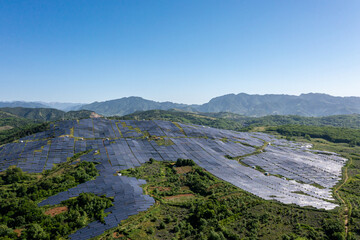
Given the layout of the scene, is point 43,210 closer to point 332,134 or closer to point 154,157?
point 154,157

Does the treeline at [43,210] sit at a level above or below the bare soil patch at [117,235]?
above

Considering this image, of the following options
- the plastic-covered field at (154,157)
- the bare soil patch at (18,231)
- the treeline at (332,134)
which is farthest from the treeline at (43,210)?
the treeline at (332,134)

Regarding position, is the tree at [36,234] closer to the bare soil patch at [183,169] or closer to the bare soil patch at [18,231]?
the bare soil patch at [18,231]

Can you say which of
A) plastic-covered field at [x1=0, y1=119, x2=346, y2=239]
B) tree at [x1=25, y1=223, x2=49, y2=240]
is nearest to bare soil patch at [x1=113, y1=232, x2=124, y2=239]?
plastic-covered field at [x1=0, y1=119, x2=346, y2=239]

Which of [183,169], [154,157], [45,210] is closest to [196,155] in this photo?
[183,169]

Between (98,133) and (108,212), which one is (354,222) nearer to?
(108,212)

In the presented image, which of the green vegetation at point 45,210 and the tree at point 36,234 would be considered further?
the green vegetation at point 45,210

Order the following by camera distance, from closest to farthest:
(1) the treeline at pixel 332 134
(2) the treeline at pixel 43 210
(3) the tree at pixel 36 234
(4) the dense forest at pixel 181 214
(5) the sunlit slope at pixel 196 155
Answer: (3) the tree at pixel 36 234 < (2) the treeline at pixel 43 210 < (4) the dense forest at pixel 181 214 < (5) the sunlit slope at pixel 196 155 < (1) the treeline at pixel 332 134
